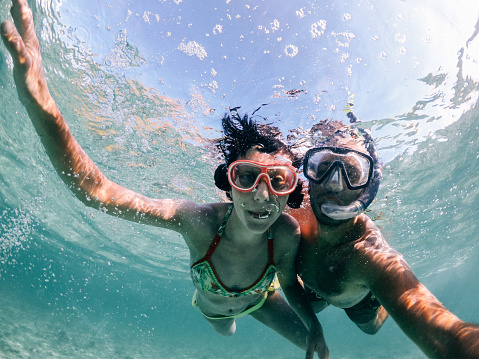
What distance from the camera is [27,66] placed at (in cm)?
251

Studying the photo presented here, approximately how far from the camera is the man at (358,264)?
275cm

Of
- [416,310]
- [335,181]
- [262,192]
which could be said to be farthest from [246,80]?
[416,310]

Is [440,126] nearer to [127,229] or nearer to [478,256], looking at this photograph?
[127,229]

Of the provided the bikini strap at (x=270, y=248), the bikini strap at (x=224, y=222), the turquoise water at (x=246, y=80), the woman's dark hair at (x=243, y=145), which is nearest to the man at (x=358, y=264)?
the woman's dark hair at (x=243, y=145)

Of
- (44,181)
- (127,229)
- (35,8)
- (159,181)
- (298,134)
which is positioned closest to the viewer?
(35,8)

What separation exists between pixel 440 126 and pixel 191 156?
32.9ft

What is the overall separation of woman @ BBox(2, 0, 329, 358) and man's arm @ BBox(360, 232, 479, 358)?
4.21ft

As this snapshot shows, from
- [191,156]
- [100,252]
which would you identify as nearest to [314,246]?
[191,156]

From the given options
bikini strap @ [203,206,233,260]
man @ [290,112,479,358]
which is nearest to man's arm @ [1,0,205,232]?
bikini strap @ [203,206,233,260]

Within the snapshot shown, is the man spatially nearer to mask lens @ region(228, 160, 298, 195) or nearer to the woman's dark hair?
the woman's dark hair

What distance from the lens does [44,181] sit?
2022cm

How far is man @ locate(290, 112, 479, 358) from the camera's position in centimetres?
275

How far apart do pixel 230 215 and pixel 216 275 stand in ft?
3.38

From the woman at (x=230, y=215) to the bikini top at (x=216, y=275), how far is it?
16mm
